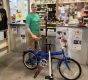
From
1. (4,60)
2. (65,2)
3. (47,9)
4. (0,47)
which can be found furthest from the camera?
(47,9)

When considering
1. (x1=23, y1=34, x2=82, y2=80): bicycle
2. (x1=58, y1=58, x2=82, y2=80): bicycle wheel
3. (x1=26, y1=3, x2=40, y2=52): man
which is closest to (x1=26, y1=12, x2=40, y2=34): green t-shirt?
(x1=26, y1=3, x2=40, y2=52): man

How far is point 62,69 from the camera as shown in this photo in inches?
111

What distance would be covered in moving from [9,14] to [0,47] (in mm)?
1099

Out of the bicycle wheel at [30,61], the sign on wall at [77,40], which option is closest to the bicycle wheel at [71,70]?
the bicycle wheel at [30,61]

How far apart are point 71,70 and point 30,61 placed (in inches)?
39.4

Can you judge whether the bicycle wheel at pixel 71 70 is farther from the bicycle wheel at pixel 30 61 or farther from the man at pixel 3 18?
the man at pixel 3 18

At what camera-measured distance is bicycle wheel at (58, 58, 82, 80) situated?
2.69m

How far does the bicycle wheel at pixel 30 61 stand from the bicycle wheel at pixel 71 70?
668 mm

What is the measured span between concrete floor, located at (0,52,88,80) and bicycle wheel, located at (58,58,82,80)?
0.40 feet

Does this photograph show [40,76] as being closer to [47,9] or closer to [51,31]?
[51,31]

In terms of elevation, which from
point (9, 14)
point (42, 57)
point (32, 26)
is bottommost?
point (42, 57)

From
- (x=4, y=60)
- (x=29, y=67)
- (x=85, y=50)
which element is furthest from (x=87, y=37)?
(x=4, y=60)

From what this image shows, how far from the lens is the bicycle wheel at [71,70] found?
269 cm

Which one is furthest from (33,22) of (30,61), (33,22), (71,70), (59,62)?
(71,70)
